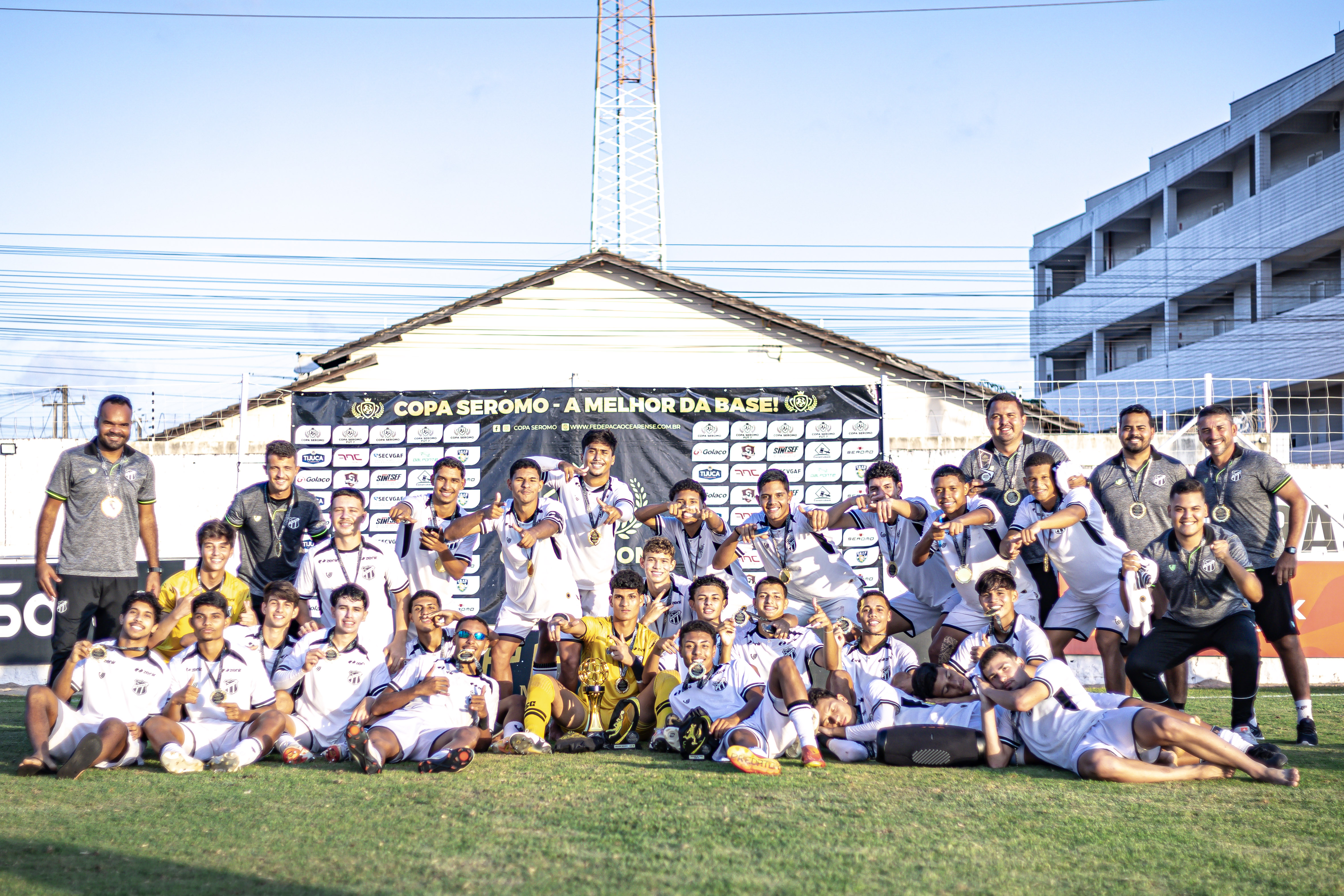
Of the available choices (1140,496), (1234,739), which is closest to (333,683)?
(1234,739)

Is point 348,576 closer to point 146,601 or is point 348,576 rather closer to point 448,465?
point 448,465

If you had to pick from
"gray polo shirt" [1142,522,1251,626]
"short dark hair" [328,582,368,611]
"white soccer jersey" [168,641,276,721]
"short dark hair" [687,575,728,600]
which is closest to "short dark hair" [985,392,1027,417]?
"gray polo shirt" [1142,522,1251,626]

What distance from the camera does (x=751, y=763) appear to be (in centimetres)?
583

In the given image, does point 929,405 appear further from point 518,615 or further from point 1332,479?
point 518,615

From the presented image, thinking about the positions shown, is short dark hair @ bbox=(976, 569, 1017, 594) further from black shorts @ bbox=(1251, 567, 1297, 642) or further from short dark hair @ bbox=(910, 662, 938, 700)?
black shorts @ bbox=(1251, 567, 1297, 642)

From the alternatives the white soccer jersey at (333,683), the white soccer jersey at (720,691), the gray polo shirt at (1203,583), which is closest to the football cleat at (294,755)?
the white soccer jersey at (333,683)

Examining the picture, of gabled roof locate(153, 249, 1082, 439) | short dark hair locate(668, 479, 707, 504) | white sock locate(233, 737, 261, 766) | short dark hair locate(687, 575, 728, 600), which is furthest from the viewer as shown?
gabled roof locate(153, 249, 1082, 439)

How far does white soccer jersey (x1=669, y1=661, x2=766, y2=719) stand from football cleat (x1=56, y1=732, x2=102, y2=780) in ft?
10.9

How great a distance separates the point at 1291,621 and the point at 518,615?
5.16 meters

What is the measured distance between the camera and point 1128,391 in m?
12.4

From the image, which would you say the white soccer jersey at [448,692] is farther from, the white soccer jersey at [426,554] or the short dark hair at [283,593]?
the white soccer jersey at [426,554]

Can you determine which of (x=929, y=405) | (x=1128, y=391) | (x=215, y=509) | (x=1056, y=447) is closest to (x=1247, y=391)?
(x=1128, y=391)

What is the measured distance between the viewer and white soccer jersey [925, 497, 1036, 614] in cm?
756

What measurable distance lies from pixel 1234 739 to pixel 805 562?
314 centimetres
